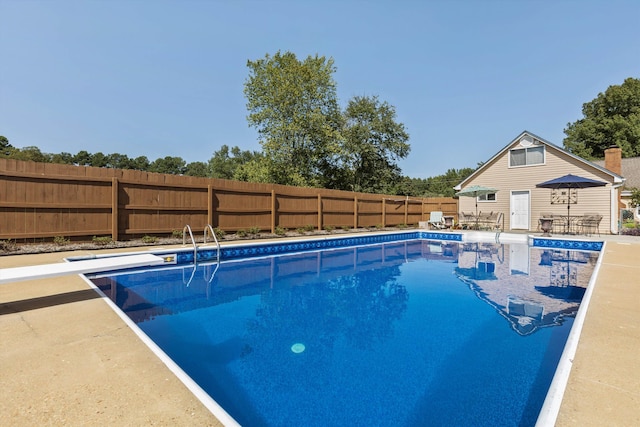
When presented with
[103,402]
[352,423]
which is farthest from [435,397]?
[103,402]

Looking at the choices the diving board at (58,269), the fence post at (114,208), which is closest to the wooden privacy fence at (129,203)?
the fence post at (114,208)

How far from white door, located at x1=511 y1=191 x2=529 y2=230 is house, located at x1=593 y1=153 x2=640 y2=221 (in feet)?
15.0

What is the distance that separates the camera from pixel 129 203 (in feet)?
27.9

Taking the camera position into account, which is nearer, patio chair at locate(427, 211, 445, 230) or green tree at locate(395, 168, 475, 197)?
patio chair at locate(427, 211, 445, 230)

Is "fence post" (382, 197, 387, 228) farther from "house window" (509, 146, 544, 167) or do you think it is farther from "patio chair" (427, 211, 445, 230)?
"house window" (509, 146, 544, 167)

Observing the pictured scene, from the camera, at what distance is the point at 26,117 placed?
18.6 meters

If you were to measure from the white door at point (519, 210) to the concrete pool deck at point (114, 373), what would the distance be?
578 inches

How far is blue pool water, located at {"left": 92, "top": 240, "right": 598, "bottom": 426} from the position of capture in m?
2.31

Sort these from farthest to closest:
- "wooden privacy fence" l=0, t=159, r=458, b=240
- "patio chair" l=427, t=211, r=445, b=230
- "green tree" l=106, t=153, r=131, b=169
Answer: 1. "green tree" l=106, t=153, r=131, b=169
2. "patio chair" l=427, t=211, r=445, b=230
3. "wooden privacy fence" l=0, t=159, r=458, b=240

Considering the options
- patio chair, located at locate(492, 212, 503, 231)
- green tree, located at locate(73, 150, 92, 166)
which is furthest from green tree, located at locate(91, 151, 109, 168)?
patio chair, located at locate(492, 212, 503, 231)

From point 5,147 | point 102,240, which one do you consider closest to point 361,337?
point 102,240

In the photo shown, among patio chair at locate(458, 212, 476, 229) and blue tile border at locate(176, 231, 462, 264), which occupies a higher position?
patio chair at locate(458, 212, 476, 229)

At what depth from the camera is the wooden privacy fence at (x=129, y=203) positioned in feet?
23.3

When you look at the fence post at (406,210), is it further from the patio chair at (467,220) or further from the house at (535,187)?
the house at (535,187)
